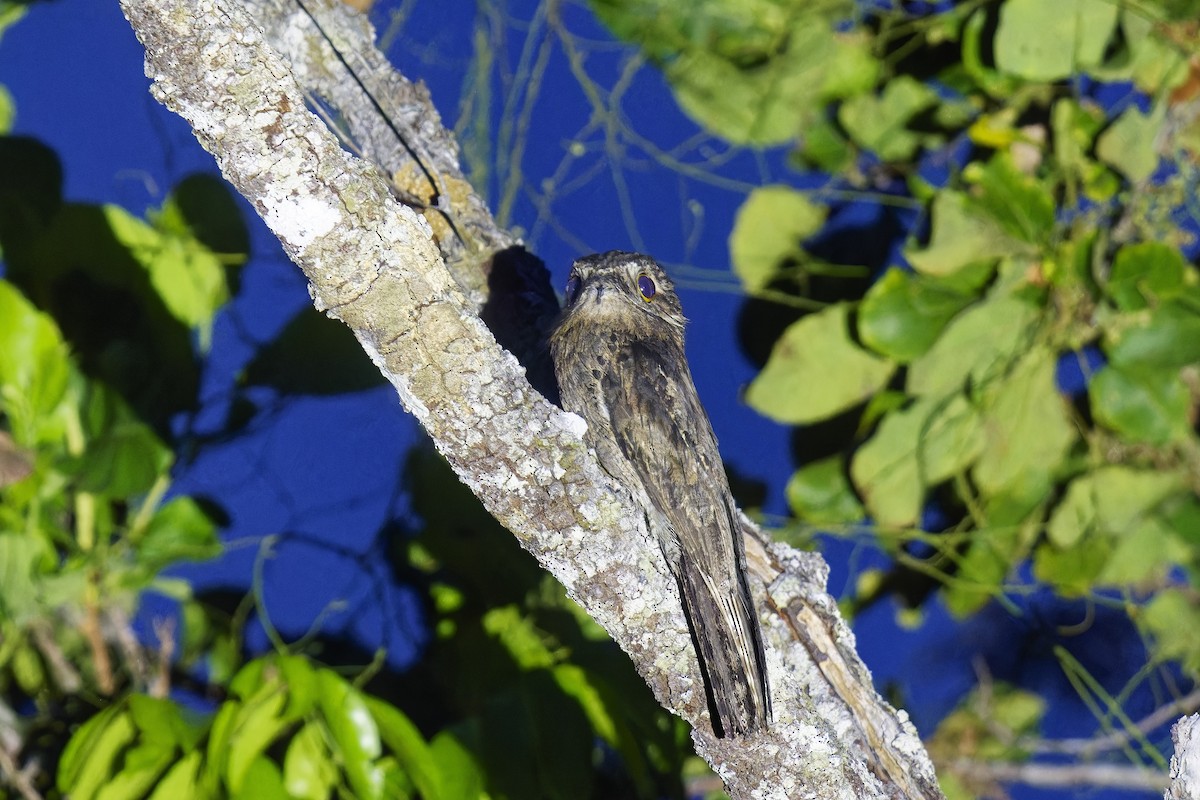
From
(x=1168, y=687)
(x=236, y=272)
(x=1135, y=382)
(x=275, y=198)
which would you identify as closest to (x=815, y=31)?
(x=1135, y=382)

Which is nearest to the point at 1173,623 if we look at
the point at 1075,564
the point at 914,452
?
the point at 1075,564

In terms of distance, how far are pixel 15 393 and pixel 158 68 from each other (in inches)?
48.5

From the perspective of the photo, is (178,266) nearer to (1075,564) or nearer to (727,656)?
→ (727,656)

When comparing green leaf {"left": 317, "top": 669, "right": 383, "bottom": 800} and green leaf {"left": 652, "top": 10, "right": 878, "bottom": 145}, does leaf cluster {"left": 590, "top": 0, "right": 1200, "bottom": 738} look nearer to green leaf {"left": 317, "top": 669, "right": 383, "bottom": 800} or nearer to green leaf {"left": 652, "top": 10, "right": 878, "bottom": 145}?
green leaf {"left": 652, "top": 10, "right": 878, "bottom": 145}

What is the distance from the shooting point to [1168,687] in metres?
2.74

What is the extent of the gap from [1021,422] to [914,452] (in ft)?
0.86

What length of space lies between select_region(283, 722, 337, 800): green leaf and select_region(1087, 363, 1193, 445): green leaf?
1.85m

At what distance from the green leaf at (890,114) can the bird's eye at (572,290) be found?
102cm

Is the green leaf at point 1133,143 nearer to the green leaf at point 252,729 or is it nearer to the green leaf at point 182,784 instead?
the green leaf at point 252,729

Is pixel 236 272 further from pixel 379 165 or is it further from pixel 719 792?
pixel 719 792

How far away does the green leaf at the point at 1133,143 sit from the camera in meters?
2.31

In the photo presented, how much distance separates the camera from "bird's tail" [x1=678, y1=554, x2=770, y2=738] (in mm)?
1427

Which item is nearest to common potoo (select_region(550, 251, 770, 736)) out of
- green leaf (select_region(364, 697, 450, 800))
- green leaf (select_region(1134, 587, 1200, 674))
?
green leaf (select_region(364, 697, 450, 800))

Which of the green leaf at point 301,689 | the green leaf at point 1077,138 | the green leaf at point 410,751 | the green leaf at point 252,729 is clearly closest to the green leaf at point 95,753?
the green leaf at point 252,729
